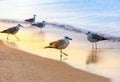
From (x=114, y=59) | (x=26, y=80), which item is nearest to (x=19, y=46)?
(x=114, y=59)

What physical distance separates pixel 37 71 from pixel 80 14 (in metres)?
11.5

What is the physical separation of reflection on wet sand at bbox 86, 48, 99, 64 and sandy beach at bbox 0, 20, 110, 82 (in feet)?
2.69

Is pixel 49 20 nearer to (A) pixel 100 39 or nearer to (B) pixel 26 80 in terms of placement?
(A) pixel 100 39

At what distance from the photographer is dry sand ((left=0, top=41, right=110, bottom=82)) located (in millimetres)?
8250

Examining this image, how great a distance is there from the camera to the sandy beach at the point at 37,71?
8250 millimetres

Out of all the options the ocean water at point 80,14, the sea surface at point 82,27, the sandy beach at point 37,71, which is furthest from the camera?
the ocean water at point 80,14

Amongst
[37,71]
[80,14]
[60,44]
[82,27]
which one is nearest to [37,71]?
[37,71]

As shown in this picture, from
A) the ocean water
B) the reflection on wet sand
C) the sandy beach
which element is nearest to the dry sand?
the sandy beach

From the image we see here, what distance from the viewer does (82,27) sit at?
54.7 feet

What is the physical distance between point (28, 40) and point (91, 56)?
10.3 ft

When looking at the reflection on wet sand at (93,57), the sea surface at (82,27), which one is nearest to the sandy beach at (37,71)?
the sea surface at (82,27)

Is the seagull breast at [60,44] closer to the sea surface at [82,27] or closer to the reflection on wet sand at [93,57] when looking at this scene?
the sea surface at [82,27]

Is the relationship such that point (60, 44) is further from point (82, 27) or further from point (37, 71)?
point (82, 27)

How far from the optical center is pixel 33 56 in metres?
11.1
